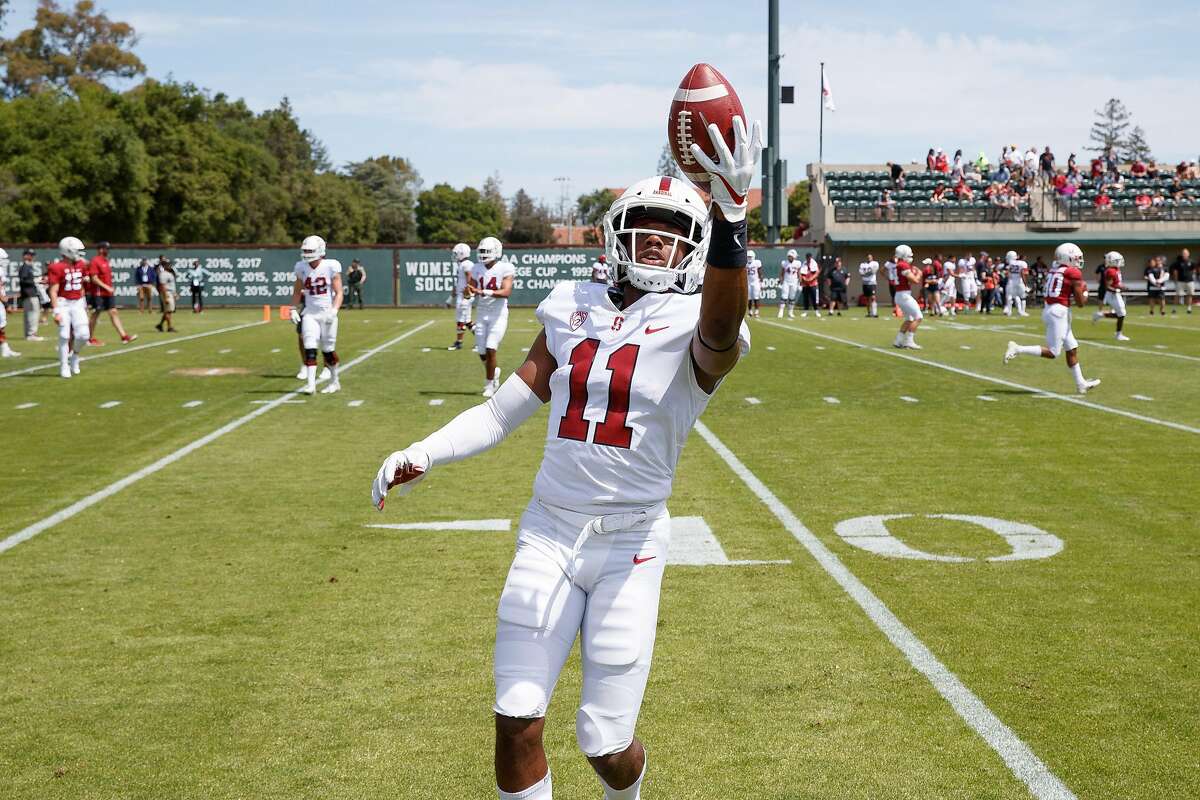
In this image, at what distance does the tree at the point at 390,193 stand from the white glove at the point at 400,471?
123763 millimetres

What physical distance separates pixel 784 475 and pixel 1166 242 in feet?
149

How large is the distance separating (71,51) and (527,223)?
4474cm

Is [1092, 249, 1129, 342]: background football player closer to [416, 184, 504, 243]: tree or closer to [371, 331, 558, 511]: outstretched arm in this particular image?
[371, 331, 558, 511]: outstretched arm

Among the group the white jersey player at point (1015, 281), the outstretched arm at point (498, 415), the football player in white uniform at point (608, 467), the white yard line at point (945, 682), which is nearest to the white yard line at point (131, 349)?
the white yard line at point (945, 682)

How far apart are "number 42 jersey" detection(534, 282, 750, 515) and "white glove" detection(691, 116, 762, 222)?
51 centimetres

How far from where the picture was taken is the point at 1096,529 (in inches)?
317

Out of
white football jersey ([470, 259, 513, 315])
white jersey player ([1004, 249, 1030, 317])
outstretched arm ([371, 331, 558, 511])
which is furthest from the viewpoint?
white jersey player ([1004, 249, 1030, 317])

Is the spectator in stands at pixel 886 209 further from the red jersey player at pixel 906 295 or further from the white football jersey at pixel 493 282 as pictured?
the white football jersey at pixel 493 282

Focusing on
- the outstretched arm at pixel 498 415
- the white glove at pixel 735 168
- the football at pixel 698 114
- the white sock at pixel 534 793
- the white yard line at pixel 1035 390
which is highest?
the football at pixel 698 114

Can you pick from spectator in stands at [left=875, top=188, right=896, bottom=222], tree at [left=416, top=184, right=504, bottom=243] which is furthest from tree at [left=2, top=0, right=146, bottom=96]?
spectator in stands at [left=875, top=188, right=896, bottom=222]

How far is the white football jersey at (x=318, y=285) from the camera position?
15617 mm

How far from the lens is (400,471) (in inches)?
138

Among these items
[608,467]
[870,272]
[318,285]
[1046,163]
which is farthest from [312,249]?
[1046,163]

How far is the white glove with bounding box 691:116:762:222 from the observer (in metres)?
3.03
